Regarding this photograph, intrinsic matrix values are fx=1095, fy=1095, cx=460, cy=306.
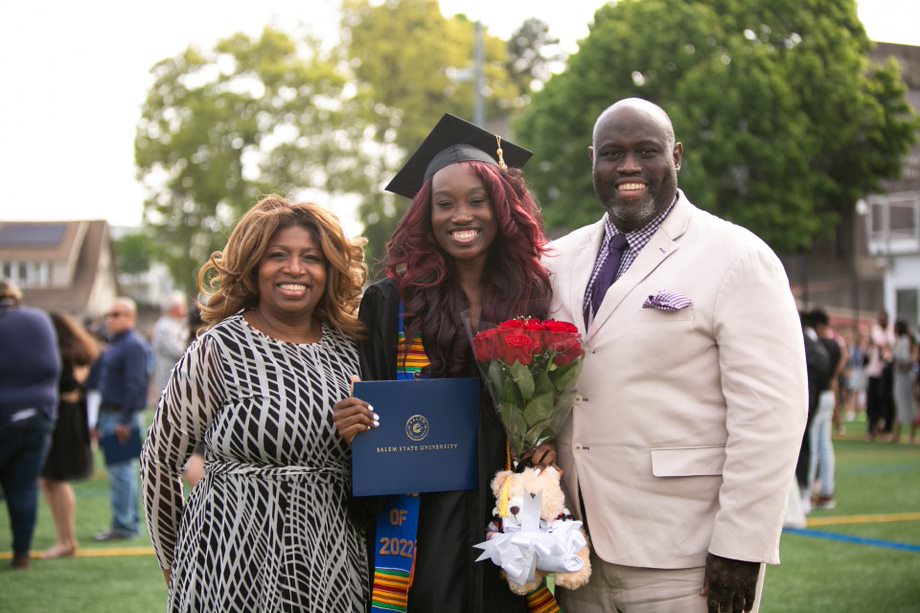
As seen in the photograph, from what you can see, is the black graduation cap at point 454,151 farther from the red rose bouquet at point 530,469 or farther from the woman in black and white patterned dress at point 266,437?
the red rose bouquet at point 530,469

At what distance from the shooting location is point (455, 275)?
383cm

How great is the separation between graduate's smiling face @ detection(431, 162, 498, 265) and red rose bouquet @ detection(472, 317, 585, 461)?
400 millimetres

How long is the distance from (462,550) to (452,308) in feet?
2.63

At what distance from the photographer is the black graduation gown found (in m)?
3.47

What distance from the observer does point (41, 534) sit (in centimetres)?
1006

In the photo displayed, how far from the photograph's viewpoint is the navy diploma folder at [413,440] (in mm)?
3451

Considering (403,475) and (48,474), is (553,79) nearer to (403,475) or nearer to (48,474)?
(48,474)

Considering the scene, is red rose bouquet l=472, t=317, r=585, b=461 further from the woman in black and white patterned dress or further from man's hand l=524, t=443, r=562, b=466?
the woman in black and white patterned dress

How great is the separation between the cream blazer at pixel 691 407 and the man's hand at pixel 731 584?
0.04 metres

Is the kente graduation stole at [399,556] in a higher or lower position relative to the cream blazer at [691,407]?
lower

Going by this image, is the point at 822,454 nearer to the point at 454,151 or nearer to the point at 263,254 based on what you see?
the point at 454,151

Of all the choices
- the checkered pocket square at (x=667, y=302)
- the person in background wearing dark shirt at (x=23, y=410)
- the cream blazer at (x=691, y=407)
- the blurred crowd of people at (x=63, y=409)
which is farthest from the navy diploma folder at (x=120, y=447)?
the checkered pocket square at (x=667, y=302)

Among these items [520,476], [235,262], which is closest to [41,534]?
[235,262]

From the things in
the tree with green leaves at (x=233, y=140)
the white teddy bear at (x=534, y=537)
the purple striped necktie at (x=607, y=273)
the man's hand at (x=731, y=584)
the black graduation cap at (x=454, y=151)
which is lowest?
the man's hand at (x=731, y=584)
